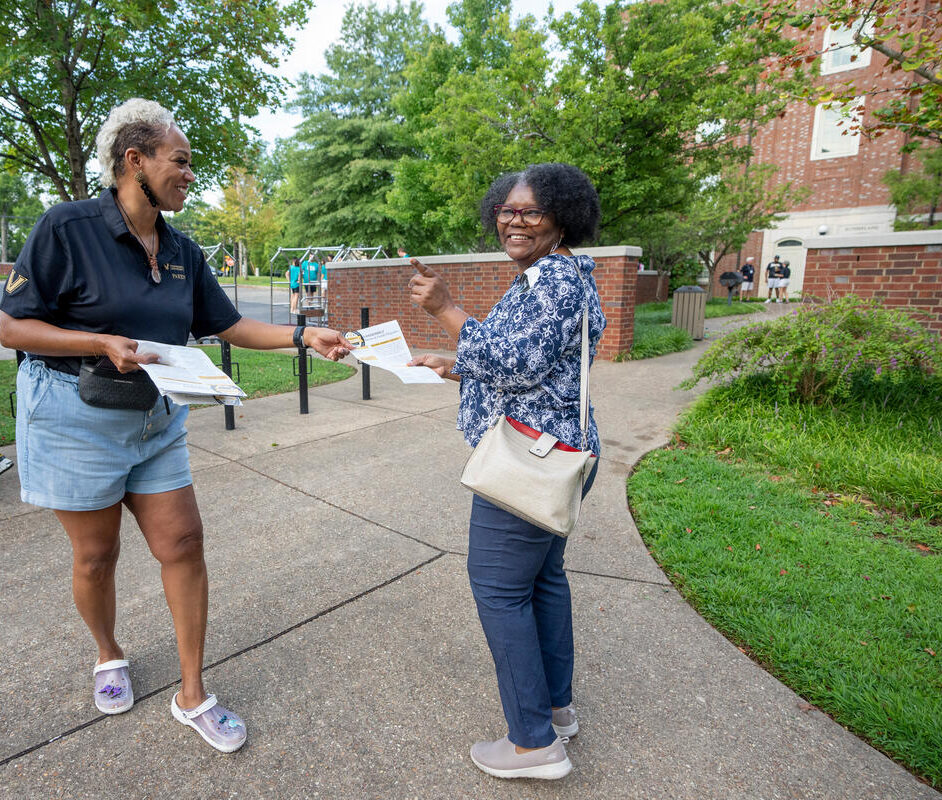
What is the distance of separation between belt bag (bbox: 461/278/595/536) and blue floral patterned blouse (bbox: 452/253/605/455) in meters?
0.06

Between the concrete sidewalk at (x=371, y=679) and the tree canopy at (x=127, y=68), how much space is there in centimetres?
791

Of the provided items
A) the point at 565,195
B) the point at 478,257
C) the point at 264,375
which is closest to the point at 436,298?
the point at 565,195

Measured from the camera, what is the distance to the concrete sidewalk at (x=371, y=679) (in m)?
1.88

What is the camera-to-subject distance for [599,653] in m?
2.54

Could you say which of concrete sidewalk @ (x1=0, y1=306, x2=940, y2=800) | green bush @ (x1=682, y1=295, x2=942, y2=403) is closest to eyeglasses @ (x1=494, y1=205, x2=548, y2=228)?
concrete sidewalk @ (x1=0, y1=306, x2=940, y2=800)

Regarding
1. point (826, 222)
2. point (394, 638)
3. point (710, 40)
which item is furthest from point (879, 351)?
point (826, 222)

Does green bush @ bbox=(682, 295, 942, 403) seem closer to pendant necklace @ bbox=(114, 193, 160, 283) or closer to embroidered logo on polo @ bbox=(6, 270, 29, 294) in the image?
pendant necklace @ bbox=(114, 193, 160, 283)

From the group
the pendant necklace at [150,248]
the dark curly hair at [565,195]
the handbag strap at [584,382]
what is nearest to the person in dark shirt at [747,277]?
the dark curly hair at [565,195]

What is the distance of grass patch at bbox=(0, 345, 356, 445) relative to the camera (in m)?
7.04

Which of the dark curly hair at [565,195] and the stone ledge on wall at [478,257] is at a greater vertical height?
the stone ledge on wall at [478,257]

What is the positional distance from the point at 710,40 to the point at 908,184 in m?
15.4

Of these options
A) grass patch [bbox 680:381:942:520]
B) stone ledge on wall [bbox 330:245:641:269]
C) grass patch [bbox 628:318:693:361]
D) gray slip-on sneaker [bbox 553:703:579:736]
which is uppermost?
stone ledge on wall [bbox 330:245:641:269]

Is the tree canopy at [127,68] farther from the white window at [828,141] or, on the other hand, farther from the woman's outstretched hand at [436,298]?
the white window at [828,141]

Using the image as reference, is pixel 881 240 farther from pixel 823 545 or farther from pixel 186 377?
pixel 186 377
